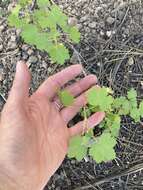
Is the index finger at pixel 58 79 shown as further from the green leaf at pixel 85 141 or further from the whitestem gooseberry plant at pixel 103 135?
the green leaf at pixel 85 141

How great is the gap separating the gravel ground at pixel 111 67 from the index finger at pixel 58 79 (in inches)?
5.5

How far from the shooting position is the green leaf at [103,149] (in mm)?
1716

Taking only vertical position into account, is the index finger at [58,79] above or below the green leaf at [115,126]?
above

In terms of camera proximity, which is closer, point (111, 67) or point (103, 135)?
point (103, 135)

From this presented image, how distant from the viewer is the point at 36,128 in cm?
209

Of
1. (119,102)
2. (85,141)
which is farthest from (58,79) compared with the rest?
(85,141)

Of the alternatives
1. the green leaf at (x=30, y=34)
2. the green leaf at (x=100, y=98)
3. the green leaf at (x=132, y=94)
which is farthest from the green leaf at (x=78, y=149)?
the green leaf at (x=30, y=34)

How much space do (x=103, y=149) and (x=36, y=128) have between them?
46 centimetres

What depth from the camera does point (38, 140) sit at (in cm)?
210

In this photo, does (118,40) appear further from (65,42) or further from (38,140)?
(38,140)

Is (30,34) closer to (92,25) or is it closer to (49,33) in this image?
(49,33)

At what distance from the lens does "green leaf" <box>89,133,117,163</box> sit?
1716 millimetres

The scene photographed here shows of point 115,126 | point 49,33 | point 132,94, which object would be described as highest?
point 49,33

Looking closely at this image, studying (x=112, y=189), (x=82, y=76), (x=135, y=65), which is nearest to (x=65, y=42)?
(x=82, y=76)
